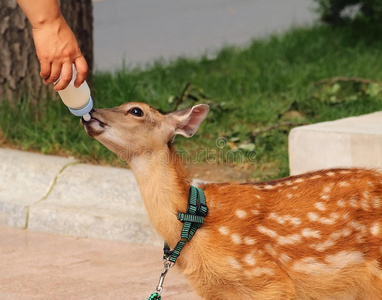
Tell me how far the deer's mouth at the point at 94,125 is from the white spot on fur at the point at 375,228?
150 cm

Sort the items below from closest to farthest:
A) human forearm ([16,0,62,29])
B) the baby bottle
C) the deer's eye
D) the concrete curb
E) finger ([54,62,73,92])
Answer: finger ([54,62,73,92]) < human forearm ([16,0,62,29]) < the baby bottle < the deer's eye < the concrete curb

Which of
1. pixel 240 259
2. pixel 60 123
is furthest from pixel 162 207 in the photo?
pixel 60 123

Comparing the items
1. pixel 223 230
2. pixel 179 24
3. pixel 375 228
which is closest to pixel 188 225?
pixel 223 230

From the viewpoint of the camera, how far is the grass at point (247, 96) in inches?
294

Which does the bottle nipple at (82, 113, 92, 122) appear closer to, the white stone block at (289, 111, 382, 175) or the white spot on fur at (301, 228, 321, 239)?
the white spot on fur at (301, 228, 321, 239)

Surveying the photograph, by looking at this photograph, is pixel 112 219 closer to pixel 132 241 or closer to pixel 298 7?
pixel 132 241

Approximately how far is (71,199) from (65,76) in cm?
314

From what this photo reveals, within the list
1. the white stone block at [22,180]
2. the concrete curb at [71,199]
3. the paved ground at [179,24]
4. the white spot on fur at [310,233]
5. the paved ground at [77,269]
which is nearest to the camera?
the white spot on fur at [310,233]

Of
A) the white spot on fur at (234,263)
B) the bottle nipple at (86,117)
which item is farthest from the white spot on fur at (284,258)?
the bottle nipple at (86,117)

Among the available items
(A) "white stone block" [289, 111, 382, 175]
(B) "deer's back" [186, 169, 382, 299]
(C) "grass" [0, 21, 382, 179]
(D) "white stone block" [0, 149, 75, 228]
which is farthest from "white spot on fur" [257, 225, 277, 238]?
(D) "white stone block" [0, 149, 75, 228]

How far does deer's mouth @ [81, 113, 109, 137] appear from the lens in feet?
13.7

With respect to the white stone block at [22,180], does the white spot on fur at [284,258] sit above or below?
above

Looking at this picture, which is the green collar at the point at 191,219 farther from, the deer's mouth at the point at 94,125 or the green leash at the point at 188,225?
the deer's mouth at the point at 94,125

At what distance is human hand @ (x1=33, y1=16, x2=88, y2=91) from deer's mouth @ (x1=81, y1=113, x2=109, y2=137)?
20.8 inches
